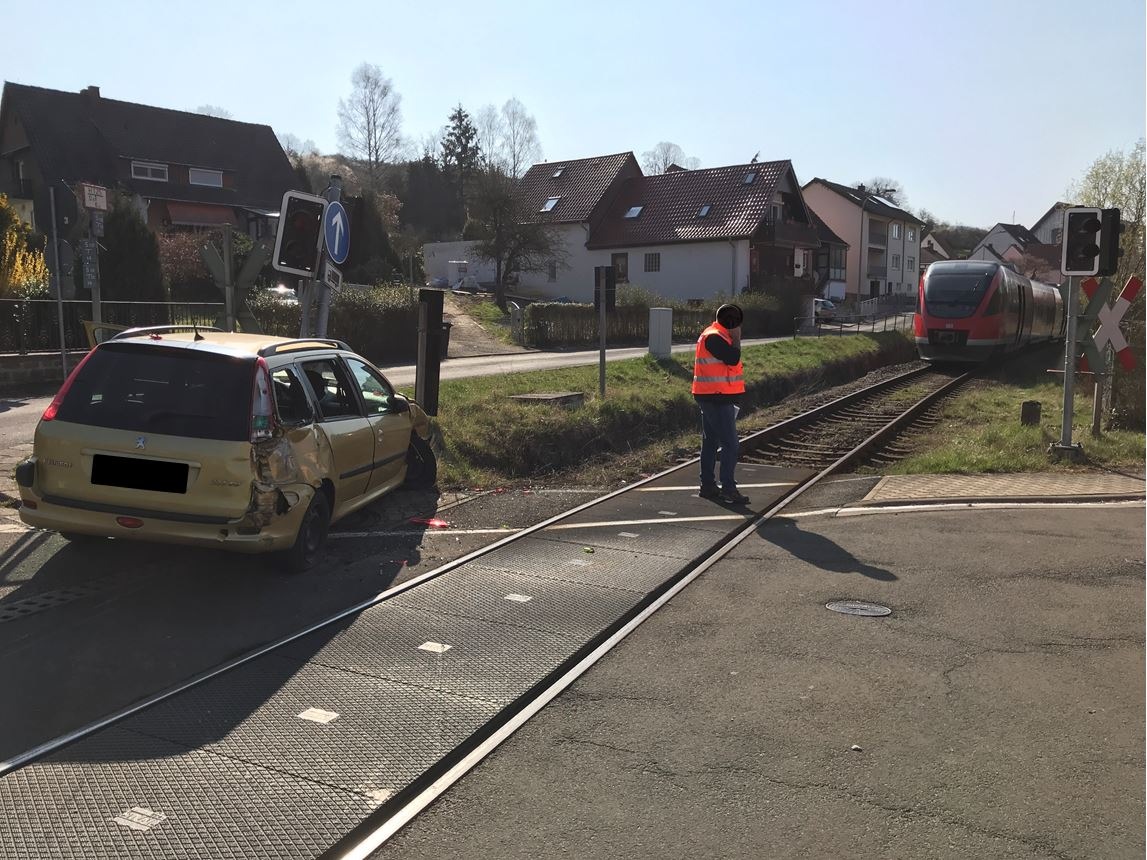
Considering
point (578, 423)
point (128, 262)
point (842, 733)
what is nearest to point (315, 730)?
point (842, 733)

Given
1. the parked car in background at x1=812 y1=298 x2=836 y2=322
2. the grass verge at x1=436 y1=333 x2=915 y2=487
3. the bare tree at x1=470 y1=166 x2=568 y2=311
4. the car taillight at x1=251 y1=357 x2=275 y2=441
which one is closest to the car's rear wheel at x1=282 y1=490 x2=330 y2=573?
the car taillight at x1=251 y1=357 x2=275 y2=441

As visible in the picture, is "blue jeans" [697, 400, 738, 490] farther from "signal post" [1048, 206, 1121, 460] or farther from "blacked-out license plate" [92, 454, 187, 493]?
"blacked-out license plate" [92, 454, 187, 493]

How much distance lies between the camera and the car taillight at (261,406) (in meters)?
5.96

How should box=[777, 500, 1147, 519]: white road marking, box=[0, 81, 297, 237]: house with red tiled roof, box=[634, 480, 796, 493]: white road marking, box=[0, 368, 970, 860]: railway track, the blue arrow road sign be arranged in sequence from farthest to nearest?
box=[0, 81, 297, 237]: house with red tiled roof < box=[634, 480, 796, 493]: white road marking < the blue arrow road sign < box=[777, 500, 1147, 519]: white road marking < box=[0, 368, 970, 860]: railway track

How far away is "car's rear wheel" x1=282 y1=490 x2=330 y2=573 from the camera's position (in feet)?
21.0

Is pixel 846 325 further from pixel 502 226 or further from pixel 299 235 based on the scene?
pixel 299 235

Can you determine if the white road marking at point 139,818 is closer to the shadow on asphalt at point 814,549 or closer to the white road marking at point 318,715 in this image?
the white road marking at point 318,715

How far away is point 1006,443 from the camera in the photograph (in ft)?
39.9

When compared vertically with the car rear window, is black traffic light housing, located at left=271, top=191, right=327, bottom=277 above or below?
above

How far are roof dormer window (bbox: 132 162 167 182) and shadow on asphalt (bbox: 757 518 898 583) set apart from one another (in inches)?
1830

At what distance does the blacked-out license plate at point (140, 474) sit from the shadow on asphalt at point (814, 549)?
14.1ft

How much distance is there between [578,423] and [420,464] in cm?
399

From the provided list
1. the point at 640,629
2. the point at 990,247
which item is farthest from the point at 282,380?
the point at 990,247

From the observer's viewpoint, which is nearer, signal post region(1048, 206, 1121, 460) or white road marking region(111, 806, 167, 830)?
white road marking region(111, 806, 167, 830)
